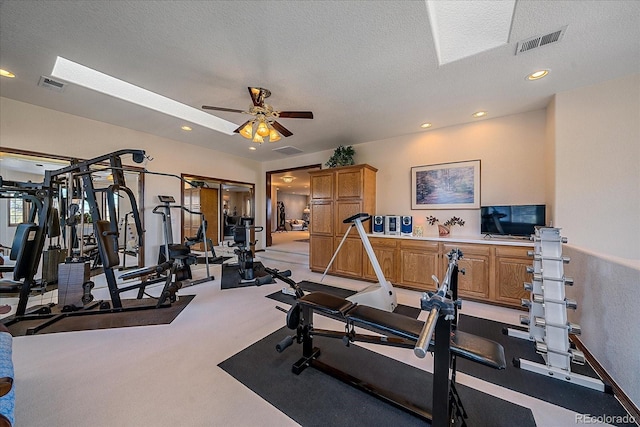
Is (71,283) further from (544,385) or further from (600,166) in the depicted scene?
(600,166)

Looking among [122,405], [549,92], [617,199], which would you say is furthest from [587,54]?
[122,405]

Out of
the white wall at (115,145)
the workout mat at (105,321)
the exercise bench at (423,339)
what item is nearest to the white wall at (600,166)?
the exercise bench at (423,339)

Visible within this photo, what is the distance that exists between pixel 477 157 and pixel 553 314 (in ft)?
8.97

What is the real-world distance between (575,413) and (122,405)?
3.04m

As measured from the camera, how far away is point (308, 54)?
89.4 inches

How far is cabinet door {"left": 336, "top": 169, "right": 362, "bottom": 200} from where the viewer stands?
14.8 feet

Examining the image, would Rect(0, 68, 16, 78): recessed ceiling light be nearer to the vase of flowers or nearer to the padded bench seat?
the padded bench seat

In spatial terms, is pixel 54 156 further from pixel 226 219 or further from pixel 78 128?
pixel 226 219

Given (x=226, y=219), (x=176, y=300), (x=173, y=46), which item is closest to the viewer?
(x=173, y=46)

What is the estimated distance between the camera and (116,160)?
3.05m

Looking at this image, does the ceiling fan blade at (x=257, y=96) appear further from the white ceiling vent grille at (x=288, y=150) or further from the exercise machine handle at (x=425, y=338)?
the exercise machine handle at (x=425, y=338)

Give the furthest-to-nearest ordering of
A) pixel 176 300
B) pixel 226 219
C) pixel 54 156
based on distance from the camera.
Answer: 1. pixel 226 219
2. pixel 54 156
3. pixel 176 300

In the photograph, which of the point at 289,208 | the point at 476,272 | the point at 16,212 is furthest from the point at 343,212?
the point at 289,208

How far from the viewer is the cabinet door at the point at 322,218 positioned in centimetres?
485
